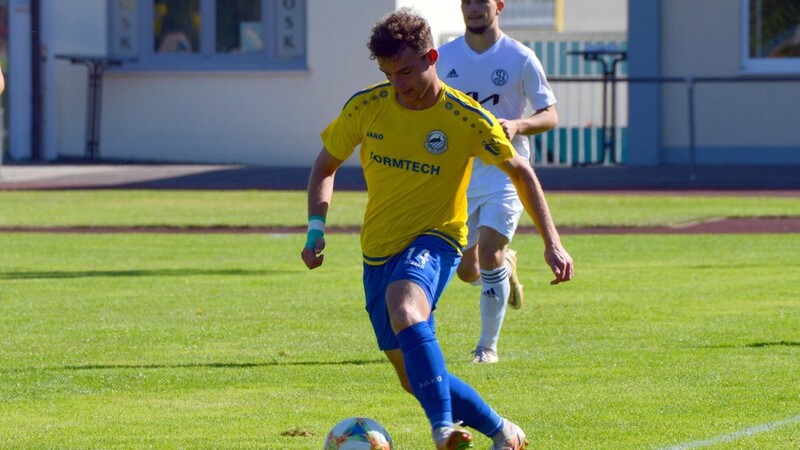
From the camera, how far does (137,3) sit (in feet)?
93.0

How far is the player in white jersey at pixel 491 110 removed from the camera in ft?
28.4

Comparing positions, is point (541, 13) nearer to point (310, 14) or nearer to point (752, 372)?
point (310, 14)

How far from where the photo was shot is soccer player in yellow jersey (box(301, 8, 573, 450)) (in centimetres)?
580

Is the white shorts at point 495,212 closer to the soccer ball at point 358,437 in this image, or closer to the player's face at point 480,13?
the player's face at point 480,13

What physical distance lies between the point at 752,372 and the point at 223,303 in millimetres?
4545

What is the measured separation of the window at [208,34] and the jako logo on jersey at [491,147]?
21617 mm

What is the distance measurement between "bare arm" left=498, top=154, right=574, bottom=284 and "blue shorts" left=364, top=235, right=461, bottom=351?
366 mm

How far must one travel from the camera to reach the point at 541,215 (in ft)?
19.7

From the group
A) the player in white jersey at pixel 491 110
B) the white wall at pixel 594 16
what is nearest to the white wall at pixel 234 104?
the white wall at pixel 594 16

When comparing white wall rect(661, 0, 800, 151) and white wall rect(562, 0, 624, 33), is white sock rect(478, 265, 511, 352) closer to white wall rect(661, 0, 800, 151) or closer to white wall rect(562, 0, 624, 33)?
white wall rect(661, 0, 800, 151)

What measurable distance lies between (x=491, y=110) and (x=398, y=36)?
3.23 meters

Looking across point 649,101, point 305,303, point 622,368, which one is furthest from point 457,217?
point 649,101

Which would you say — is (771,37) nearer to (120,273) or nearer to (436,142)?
(120,273)

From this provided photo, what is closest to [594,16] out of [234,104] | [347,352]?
[234,104]
